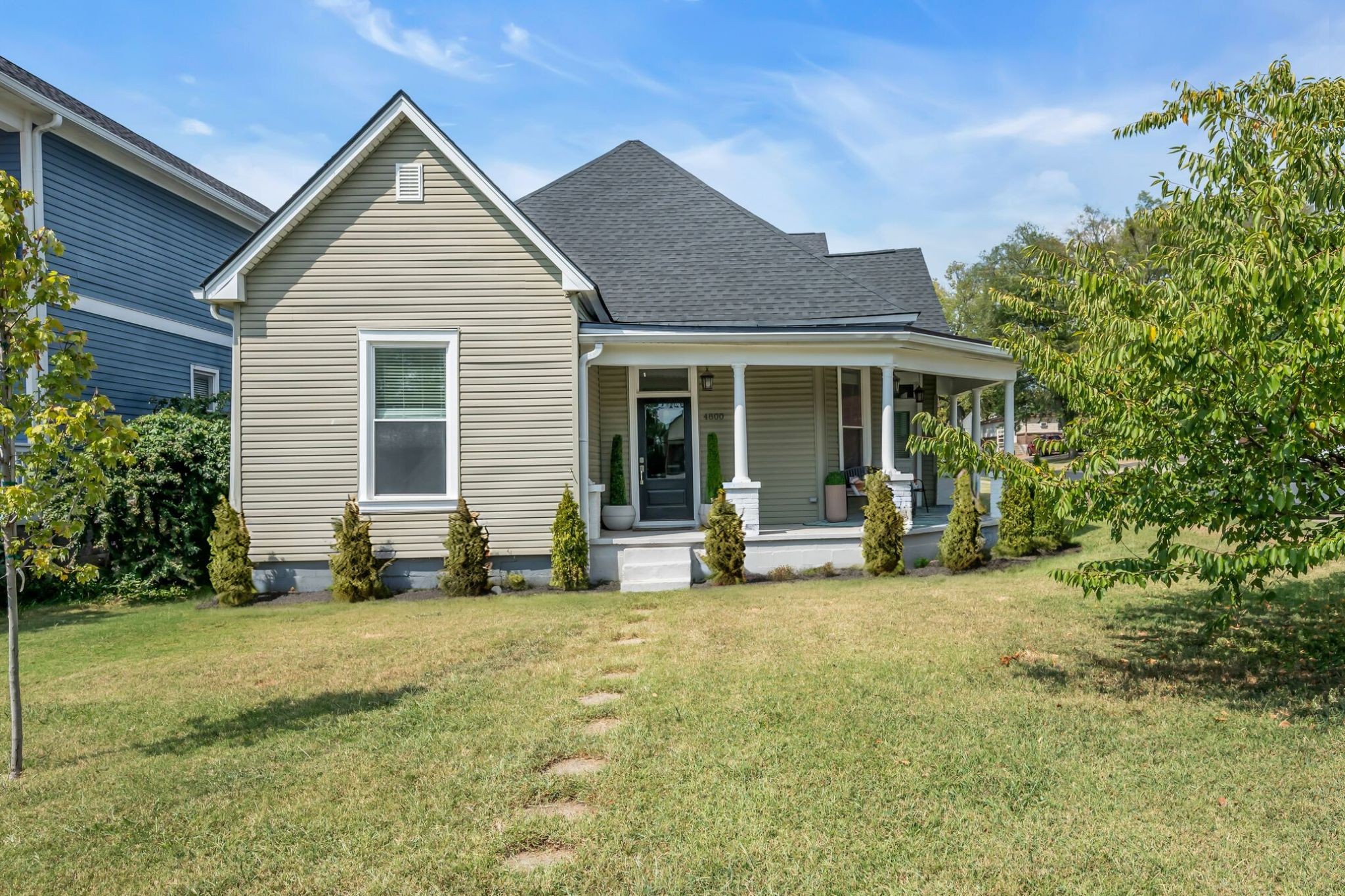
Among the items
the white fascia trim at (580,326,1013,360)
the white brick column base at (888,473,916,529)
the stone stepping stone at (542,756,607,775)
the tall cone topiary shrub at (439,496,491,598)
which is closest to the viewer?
the stone stepping stone at (542,756,607,775)

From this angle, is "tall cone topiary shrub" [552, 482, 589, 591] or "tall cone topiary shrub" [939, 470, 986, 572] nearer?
"tall cone topiary shrub" [552, 482, 589, 591]

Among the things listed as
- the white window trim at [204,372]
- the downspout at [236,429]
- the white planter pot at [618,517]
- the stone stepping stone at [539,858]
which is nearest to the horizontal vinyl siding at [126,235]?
the white window trim at [204,372]

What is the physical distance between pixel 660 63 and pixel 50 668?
34.7 ft

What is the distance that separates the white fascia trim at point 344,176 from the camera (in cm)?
1031

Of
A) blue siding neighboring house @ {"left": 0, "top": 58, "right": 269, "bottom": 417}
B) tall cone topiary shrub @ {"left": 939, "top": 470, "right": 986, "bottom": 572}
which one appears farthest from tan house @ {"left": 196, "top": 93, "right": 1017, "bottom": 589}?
blue siding neighboring house @ {"left": 0, "top": 58, "right": 269, "bottom": 417}

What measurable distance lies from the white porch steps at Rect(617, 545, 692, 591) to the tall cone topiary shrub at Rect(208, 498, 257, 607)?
457cm

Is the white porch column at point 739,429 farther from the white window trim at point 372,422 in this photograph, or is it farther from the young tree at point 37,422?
the young tree at point 37,422

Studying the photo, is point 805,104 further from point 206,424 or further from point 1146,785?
point 1146,785

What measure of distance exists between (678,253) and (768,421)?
132 inches

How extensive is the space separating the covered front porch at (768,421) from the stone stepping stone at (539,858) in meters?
7.81

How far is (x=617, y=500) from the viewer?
1266 centimetres

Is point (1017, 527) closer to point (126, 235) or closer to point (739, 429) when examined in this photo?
point (739, 429)

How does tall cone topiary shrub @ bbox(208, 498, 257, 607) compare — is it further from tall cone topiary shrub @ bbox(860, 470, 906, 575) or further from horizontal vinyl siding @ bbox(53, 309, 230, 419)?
tall cone topiary shrub @ bbox(860, 470, 906, 575)

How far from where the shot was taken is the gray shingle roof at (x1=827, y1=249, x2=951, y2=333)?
1455cm
